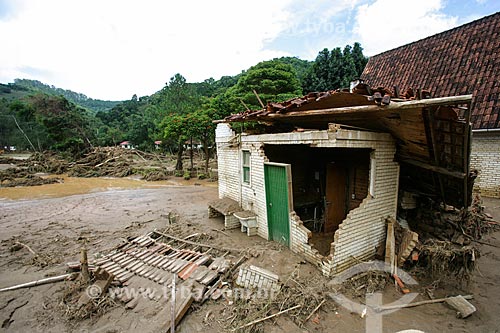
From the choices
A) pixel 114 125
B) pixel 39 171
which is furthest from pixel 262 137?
pixel 114 125

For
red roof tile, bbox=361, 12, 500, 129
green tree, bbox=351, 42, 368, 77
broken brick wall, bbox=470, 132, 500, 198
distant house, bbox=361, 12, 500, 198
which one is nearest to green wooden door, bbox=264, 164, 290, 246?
distant house, bbox=361, 12, 500, 198

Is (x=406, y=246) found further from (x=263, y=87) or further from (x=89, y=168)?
(x=89, y=168)

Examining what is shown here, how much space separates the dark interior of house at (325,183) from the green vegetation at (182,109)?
2.98 metres

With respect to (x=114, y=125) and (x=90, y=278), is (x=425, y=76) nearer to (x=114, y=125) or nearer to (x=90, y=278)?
(x=90, y=278)

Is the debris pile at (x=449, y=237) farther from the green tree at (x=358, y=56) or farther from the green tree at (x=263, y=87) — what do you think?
the green tree at (x=358, y=56)

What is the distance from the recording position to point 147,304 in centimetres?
492

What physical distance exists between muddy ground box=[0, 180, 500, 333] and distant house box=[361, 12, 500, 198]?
198 cm

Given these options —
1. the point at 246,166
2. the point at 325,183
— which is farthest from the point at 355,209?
the point at 246,166

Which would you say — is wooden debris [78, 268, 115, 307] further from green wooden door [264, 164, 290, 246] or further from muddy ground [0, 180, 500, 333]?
green wooden door [264, 164, 290, 246]

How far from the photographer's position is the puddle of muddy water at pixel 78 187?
53.6 feet

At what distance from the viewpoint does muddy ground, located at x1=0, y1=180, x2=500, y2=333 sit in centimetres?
419

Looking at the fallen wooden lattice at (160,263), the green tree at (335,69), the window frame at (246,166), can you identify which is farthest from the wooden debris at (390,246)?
the green tree at (335,69)

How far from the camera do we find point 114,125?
5653cm

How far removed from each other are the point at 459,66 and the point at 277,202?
1266 centimetres
